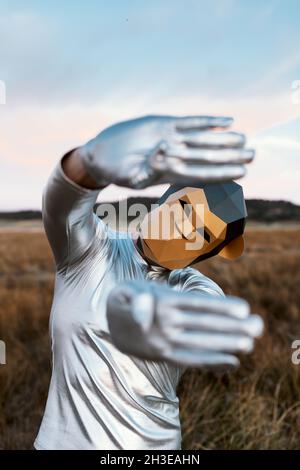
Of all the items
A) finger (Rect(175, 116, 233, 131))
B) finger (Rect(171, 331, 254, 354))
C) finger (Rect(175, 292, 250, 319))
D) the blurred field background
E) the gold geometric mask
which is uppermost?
finger (Rect(175, 116, 233, 131))

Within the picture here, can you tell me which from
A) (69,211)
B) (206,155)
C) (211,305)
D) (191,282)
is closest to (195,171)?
(206,155)

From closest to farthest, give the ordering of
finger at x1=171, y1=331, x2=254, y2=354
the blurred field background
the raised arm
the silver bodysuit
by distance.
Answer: finger at x1=171, y1=331, x2=254, y2=354 < the raised arm < the silver bodysuit < the blurred field background

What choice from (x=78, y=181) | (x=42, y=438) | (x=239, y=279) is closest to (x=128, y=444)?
(x=42, y=438)

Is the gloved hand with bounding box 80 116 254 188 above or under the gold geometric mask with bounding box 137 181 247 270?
above

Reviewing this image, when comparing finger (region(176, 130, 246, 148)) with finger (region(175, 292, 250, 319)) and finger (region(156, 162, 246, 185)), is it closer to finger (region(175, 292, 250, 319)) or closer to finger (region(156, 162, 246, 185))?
finger (region(156, 162, 246, 185))

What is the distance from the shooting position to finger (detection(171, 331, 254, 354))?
107cm

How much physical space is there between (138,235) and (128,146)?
61 centimetres

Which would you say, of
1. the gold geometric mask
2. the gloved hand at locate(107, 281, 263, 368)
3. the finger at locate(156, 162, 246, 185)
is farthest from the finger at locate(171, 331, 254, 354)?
the gold geometric mask

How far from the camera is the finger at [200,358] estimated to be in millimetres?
1073

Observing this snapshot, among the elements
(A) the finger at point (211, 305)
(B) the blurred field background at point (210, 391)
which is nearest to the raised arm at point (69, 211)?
(A) the finger at point (211, 305)

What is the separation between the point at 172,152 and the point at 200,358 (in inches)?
14.4

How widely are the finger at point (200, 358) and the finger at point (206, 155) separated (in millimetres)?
340

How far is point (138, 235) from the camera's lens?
176 cm

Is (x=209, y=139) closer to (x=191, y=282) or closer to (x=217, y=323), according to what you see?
(x=217, y=323)
